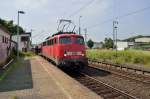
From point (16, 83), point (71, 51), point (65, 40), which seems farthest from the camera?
point (65, 40)

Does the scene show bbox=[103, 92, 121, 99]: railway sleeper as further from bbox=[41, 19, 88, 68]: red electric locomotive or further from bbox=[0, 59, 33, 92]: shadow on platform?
bbox=[41, 19, 88, 68]: red electric locomotive

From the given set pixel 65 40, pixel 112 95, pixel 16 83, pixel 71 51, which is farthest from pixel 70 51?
pixel 112 95

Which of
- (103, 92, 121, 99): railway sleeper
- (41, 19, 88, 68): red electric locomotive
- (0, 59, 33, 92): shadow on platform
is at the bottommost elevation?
(103, 92, 121, 99): railway sleeper

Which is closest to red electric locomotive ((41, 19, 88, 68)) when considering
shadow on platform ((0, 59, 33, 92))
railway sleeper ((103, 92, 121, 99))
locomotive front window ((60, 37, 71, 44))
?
locomotive front window ((60, 37, 71, 44))

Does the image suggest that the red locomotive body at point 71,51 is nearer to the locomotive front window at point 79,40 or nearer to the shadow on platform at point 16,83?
the locomotive front window at point 79,40

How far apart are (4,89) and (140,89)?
20.8 ft

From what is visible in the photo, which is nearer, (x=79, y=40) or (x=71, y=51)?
(x=71, y=51)

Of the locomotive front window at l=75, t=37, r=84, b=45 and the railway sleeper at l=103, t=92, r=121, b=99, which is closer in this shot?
the railway sleeper at l=103, t=92, r=121, b=99

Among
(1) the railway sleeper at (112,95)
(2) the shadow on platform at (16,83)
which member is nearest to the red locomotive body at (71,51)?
(2) the shadow on platform at (16,83)

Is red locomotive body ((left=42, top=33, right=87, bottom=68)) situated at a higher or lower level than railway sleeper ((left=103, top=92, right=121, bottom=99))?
higher

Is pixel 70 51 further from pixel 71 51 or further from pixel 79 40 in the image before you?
pixel 79 40

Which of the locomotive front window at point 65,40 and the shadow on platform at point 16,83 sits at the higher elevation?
the locomotive front window at point 65,40

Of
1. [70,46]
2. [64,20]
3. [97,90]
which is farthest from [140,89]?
[64,20]

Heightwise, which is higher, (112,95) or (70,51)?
(70,51)
